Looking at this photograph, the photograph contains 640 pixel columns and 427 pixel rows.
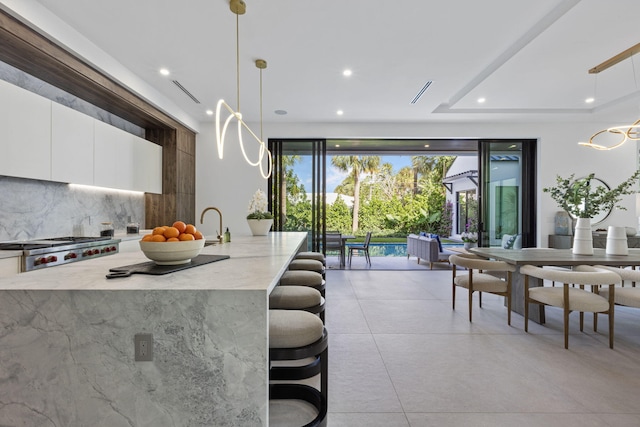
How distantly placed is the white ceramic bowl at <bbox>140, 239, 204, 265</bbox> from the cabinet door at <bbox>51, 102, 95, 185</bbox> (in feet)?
8.31

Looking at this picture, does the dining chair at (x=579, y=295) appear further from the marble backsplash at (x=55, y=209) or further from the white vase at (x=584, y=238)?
the marble backsplash at (x=55, y=209)

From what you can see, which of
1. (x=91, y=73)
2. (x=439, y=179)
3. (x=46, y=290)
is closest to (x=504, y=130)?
(x=91, y=73)

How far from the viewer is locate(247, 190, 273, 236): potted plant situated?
3629mm

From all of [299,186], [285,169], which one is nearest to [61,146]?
[285,169]

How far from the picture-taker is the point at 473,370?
233cm

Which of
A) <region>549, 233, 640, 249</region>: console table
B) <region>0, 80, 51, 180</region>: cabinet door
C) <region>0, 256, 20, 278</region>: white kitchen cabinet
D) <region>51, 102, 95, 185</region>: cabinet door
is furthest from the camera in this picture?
<region>549, 233, 640, 249</region>: console table

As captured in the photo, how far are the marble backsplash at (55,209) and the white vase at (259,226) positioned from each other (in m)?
2.09

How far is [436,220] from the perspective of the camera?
1277 centimetres

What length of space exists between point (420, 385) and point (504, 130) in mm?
5524

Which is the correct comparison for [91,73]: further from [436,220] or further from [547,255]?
[436,220]

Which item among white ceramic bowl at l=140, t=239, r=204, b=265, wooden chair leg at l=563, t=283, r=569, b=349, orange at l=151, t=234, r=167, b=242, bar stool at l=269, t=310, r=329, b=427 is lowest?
wooden chair leg at l=563, t=283, r=569, b=349

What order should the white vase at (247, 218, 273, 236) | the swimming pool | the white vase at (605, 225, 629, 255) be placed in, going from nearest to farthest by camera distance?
the white vase at (605, 225, 629, 255) < the white vase at (247, 218, 273, 236) < the swimming pool

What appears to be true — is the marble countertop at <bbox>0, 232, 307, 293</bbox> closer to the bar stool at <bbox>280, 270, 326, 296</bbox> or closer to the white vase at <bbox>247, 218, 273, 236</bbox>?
the bar stool at <bbox>280, 270, 326, 296</bbox>

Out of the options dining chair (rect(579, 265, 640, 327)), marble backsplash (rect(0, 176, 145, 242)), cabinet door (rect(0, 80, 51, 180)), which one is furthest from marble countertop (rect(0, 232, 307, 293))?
dining chair (rect(579, 265, 640, 327))
